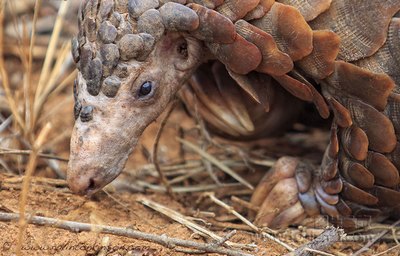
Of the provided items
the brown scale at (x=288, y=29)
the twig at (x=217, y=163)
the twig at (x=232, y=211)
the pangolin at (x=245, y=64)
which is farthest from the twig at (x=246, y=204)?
the brown scale at (x=288, y=29)

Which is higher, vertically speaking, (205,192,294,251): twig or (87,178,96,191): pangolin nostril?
(87,178,96,191): pangolin nostril

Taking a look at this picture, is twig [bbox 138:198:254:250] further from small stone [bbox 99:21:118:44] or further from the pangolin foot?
small stone [bbox 99:21:118:44]

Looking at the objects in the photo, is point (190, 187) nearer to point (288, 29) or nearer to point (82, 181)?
point (82, 181)

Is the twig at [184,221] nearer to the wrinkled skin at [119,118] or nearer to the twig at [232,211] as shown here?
the twig at [232,211]

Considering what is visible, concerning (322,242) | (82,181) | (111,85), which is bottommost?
(322,242)

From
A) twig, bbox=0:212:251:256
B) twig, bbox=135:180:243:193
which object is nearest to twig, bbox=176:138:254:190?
twig, bbox=135:180:243:193

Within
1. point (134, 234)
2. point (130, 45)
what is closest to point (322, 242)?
point (134, 234)

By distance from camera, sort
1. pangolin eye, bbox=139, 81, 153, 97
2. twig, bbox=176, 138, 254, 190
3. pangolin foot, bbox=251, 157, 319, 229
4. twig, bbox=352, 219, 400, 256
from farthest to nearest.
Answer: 1. twig, bbox=176, 138, 254, 190
2. pangolin foot, bbox=251, 157, 319, 229
3. twig, bbox=352, 219, 400, 256
4. pangolin eye, bbox=139, 81, 153, 97

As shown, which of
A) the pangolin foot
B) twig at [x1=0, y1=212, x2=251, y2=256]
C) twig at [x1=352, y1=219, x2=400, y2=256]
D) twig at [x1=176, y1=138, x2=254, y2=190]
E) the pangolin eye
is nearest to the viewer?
twig at [x1=0, y1=212, x2=251, y2=256]
